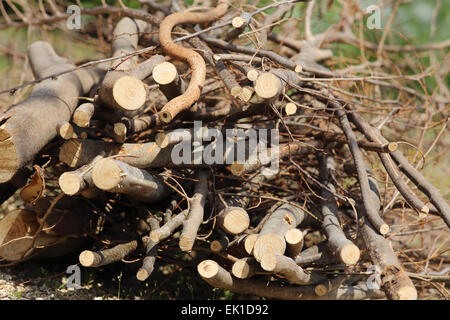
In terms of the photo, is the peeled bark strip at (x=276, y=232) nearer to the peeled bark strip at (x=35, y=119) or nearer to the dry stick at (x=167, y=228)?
the dry stick at (x=167, y=228)

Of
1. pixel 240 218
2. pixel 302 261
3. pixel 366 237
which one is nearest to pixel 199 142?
pixel 240 218

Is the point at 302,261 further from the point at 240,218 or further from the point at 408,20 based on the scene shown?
the point at 408,20

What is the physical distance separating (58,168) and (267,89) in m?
1.20

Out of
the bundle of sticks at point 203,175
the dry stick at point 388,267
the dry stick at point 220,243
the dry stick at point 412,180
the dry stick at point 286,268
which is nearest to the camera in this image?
the dry stick at point 388,267

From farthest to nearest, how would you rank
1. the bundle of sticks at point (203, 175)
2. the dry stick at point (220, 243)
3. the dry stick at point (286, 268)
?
the dry stick at point (220, 243), the bundle of sticks at point (203, 175), the dry stick at point (286, 268)

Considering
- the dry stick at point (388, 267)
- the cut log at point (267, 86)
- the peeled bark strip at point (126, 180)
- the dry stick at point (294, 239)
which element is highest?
the cut log at point (267, 86)

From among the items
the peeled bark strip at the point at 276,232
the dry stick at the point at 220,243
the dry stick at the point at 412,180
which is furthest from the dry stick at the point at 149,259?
the dry stick at the point at 412,180

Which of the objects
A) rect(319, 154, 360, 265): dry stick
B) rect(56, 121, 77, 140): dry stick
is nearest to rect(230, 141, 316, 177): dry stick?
rect(319, 154, 360, 265): dry stick

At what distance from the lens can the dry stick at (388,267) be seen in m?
1.65

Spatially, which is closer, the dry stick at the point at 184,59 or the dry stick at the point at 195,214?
the dry stick at the point at 184,59

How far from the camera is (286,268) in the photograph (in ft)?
5.91

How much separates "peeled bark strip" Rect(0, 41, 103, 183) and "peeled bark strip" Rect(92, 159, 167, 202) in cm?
40

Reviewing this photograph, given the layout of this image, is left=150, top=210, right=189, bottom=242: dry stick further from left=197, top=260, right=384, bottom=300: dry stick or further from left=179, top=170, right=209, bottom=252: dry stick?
left=197, top=260, right=384, bottom=300: dry stick

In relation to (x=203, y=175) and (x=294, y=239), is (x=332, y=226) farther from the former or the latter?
(x=203, y=175)
